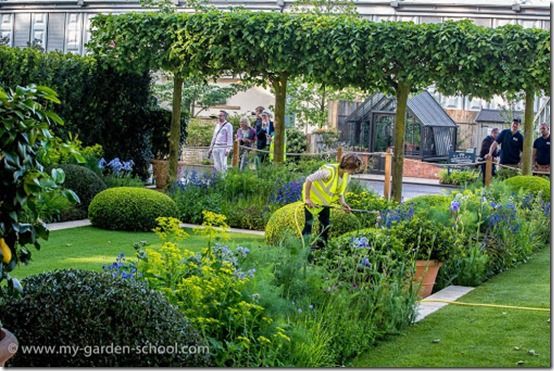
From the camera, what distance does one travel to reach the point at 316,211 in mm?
10508

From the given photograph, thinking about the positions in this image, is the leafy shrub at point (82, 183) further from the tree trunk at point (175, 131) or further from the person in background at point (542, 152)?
the person in background at point (542, 152)

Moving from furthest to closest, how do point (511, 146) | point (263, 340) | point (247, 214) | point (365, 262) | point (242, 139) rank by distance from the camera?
point (242, 139) → point (511, 146) → point (247, 214) → point (365, 262) → point (263, 340)

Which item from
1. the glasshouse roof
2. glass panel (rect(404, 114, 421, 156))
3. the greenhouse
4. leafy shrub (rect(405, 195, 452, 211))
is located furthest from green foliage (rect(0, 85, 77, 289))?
glass panel (rect(404, 114, 421, 156))

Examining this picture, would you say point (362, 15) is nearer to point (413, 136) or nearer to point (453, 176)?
point (413, 136)

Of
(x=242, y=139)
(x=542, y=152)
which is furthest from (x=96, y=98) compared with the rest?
(x=542, y=152)

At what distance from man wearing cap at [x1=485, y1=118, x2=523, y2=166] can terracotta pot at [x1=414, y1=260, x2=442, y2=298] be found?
37.6 ft

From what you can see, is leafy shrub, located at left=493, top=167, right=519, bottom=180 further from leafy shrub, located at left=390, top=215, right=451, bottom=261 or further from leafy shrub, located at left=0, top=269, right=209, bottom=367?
leafy shrub, located at left=0, top=269, right=209, bottom=367

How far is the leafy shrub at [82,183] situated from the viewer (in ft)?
52.1

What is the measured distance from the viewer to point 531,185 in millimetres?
17453

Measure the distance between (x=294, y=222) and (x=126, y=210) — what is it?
333 centimetres

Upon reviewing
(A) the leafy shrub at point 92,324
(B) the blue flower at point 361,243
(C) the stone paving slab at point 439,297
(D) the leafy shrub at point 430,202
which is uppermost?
(D) the leafy shrub at point 430,202

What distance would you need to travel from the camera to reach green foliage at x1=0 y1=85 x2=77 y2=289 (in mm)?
4555

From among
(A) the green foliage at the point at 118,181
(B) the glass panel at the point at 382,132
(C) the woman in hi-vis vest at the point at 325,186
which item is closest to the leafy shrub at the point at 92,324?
(C) the woman in hi-vis vest at the point at 325,186

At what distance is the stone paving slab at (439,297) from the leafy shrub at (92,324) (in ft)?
12.8
